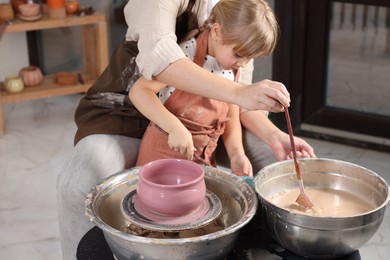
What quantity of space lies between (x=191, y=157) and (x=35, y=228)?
1150 millimetres

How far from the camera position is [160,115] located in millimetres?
1581

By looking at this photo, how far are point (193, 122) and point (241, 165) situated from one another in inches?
6.5

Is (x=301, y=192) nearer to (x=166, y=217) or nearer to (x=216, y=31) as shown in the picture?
(x=166, y=217)

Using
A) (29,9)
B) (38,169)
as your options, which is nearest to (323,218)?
(38,169)

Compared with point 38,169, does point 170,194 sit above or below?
above

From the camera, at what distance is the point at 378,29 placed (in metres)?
3.38

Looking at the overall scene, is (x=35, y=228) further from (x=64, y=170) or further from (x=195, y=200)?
(x=195, y=200)

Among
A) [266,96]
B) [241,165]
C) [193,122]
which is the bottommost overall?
[241,165]

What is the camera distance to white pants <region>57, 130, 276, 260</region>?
1.63 metres

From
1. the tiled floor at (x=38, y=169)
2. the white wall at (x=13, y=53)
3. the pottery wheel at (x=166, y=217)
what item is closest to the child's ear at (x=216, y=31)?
the pottery wheel at (x=166, y=217)

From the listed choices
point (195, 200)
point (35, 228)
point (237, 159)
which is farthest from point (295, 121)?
point (195, 200)

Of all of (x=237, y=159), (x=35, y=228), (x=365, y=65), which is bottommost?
(x=35, y=228)

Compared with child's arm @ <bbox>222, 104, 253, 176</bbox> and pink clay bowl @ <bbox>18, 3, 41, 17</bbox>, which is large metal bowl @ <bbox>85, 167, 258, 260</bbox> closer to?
child's arm @ <bbox>222, 104, 253, 176</bbox>

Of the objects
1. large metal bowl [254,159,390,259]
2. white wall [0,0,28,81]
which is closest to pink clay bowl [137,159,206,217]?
large metal bowl [254,159,390,259]
